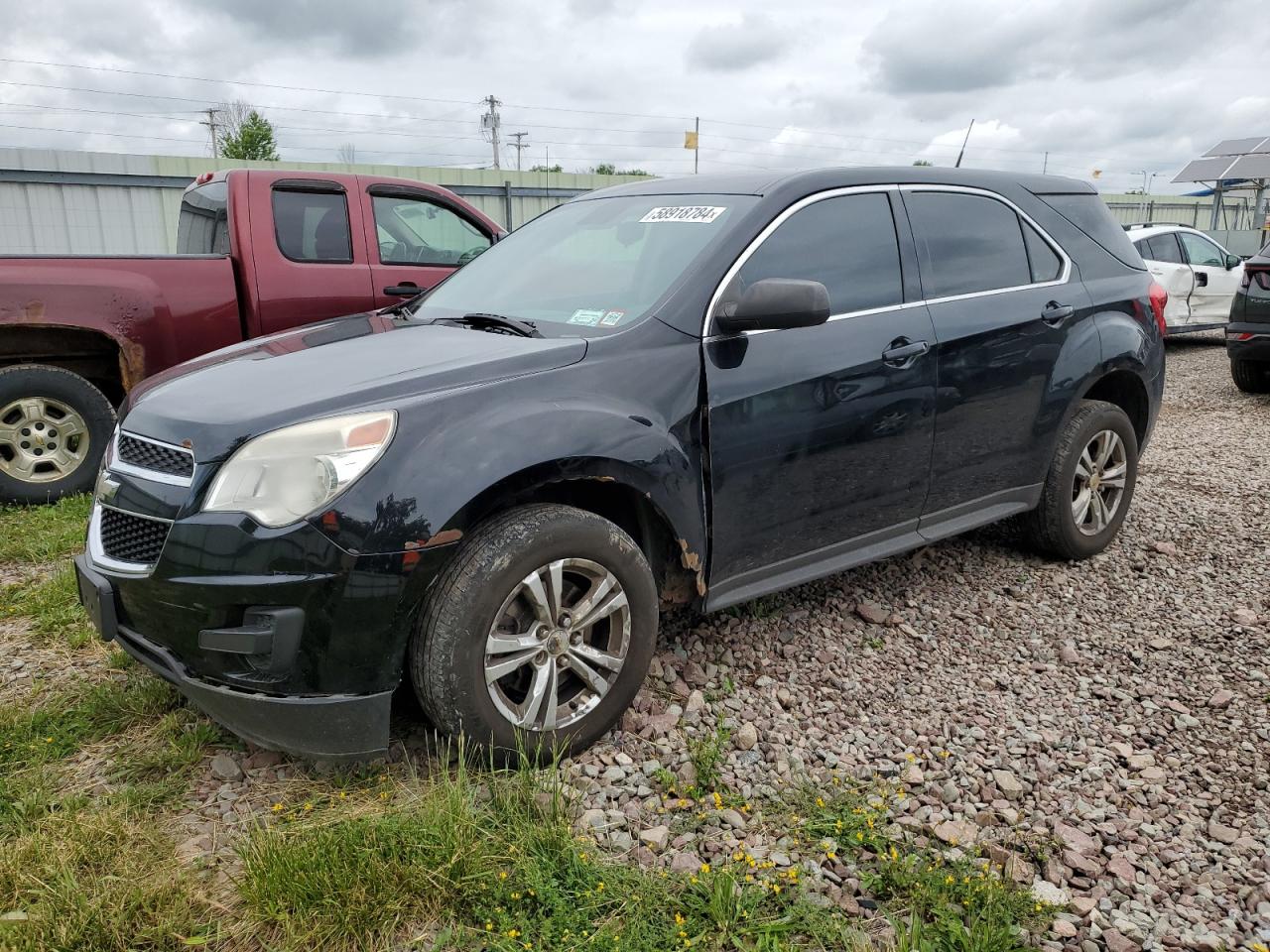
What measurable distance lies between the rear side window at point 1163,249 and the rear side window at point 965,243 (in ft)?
27.6

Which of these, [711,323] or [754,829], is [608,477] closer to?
[711,323]

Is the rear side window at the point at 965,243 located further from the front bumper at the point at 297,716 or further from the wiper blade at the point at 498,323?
the front bumper at the point at 297,716

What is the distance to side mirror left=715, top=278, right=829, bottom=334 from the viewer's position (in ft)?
9.70

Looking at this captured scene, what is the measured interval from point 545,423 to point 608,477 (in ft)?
0.87

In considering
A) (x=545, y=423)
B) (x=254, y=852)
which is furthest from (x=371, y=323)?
(x=254, y=852)

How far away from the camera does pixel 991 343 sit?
3.81m

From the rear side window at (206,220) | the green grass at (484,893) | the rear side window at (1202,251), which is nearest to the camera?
the green grass at (484,893)

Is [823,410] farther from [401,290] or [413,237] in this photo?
[413,237]

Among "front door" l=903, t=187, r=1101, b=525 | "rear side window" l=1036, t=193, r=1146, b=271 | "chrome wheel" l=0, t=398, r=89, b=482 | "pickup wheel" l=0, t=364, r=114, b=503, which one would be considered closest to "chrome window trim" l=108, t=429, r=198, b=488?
"front door" l=903, t=187, r=1101, b=525

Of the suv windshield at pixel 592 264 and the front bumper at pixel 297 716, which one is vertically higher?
the suv windshield at pixel 592 264

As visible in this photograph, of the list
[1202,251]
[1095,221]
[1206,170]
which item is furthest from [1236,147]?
[1095,221]

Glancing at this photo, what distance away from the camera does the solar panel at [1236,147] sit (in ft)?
70.6

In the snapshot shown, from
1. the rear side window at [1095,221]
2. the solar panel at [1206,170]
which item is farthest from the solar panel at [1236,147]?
the rear side window at [1095,221]

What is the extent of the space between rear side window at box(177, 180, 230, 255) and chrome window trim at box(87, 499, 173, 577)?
137 inches
